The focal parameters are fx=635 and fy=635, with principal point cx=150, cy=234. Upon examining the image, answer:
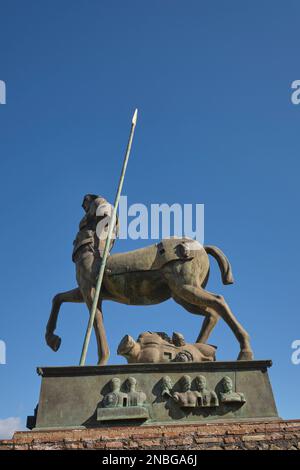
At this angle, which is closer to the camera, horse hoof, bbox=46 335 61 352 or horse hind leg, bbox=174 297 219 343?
horse hind leg, bbox=174 297 219 343

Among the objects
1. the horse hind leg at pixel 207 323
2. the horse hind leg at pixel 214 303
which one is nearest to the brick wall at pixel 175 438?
the horse hind leg at pixel 214 303

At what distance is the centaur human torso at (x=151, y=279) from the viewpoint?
33.5 feet

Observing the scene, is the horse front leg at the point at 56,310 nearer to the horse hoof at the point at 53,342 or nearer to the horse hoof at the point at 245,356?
the horse hoof at the point at 53,342

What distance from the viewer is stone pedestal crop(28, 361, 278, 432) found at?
350 inches

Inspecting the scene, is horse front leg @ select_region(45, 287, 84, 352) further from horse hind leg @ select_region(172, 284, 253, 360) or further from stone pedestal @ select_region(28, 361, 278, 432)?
horse hind leg @ select_region(172, 284, 253, 360)

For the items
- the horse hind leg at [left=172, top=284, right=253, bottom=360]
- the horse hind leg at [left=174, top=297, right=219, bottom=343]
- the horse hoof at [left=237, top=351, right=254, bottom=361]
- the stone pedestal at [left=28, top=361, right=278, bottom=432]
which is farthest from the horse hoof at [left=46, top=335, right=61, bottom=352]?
the horse hoof at [left=237, top=351, right=254, bottom=361]

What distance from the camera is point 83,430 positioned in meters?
8.59

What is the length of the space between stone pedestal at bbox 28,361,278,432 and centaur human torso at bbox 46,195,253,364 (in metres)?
0.85

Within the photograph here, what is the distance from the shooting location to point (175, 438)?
8.25 metres

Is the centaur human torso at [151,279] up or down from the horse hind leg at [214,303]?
up
